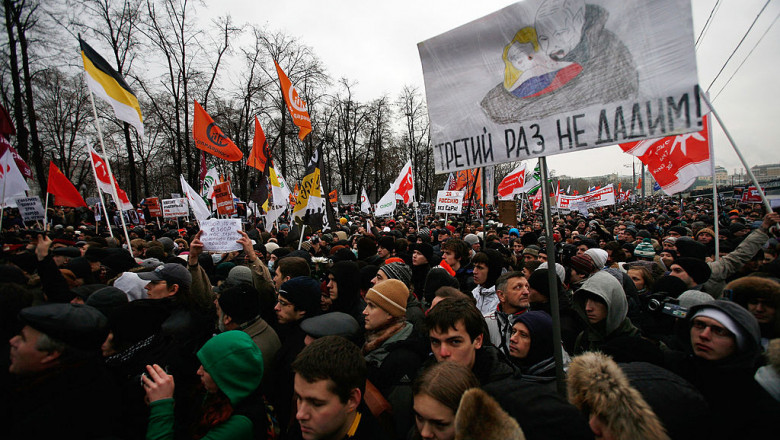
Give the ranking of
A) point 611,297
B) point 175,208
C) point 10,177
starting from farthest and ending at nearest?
point 175,208, point 10,177, point 611,297

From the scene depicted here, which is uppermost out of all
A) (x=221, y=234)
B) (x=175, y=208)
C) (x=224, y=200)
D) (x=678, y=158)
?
(x=175, y=208)

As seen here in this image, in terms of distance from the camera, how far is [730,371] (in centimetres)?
190

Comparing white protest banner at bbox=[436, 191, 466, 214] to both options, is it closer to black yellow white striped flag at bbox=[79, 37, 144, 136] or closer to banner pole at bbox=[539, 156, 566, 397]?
black yellow white striped flag at bbox=[79, 37, 144, 136]

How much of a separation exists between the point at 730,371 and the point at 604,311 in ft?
2.69

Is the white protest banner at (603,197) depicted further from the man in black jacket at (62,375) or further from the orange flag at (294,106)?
the man in black jacket at (62,375)

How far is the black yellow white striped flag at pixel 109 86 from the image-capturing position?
5750mm

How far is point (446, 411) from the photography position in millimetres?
1594

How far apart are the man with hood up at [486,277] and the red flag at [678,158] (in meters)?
3.31

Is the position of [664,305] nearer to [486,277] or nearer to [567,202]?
[486,277]

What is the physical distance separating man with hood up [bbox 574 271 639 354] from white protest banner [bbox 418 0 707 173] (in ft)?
4.23

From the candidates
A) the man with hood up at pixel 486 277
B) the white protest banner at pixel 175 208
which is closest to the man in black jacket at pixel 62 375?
the man with hood up at pixel 486 277

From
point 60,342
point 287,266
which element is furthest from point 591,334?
point 60,342

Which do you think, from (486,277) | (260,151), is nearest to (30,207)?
(260,151)

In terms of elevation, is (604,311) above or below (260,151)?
below
